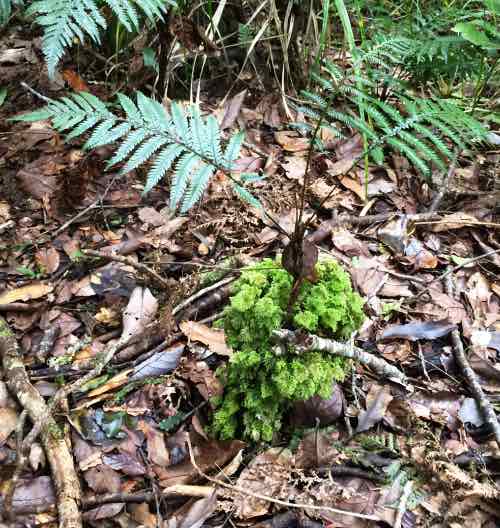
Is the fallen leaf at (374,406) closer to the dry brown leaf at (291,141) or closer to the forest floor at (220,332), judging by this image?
the forest floor at (220,332)

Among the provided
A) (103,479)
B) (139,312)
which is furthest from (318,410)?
(139,312)

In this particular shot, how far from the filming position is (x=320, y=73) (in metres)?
3.28

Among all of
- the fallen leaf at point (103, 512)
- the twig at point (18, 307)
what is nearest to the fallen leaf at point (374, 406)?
the fallen leaf at point (103, 512)

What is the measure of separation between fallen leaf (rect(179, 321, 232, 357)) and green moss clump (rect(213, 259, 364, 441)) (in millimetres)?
266

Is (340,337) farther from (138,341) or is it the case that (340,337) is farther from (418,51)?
(418,51)

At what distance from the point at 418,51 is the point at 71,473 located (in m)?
2.44

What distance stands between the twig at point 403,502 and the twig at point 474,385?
0.40 m

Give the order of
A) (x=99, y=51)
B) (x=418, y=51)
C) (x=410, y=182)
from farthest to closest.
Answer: (x=99, y=51) → (x=410, y=182) → (x=418, y=51)

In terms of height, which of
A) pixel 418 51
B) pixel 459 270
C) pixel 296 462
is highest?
pixel 418 51

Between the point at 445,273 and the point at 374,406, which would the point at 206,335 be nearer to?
the point at 374,406

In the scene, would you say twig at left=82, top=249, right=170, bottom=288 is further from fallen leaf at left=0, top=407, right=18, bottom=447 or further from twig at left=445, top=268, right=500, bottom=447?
twig at left=445, top=268, right=500, bottom=447

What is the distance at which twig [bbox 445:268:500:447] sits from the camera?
5.95 ft

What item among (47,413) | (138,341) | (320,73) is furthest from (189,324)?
(320,73)

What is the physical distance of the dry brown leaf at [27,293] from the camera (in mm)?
2170
